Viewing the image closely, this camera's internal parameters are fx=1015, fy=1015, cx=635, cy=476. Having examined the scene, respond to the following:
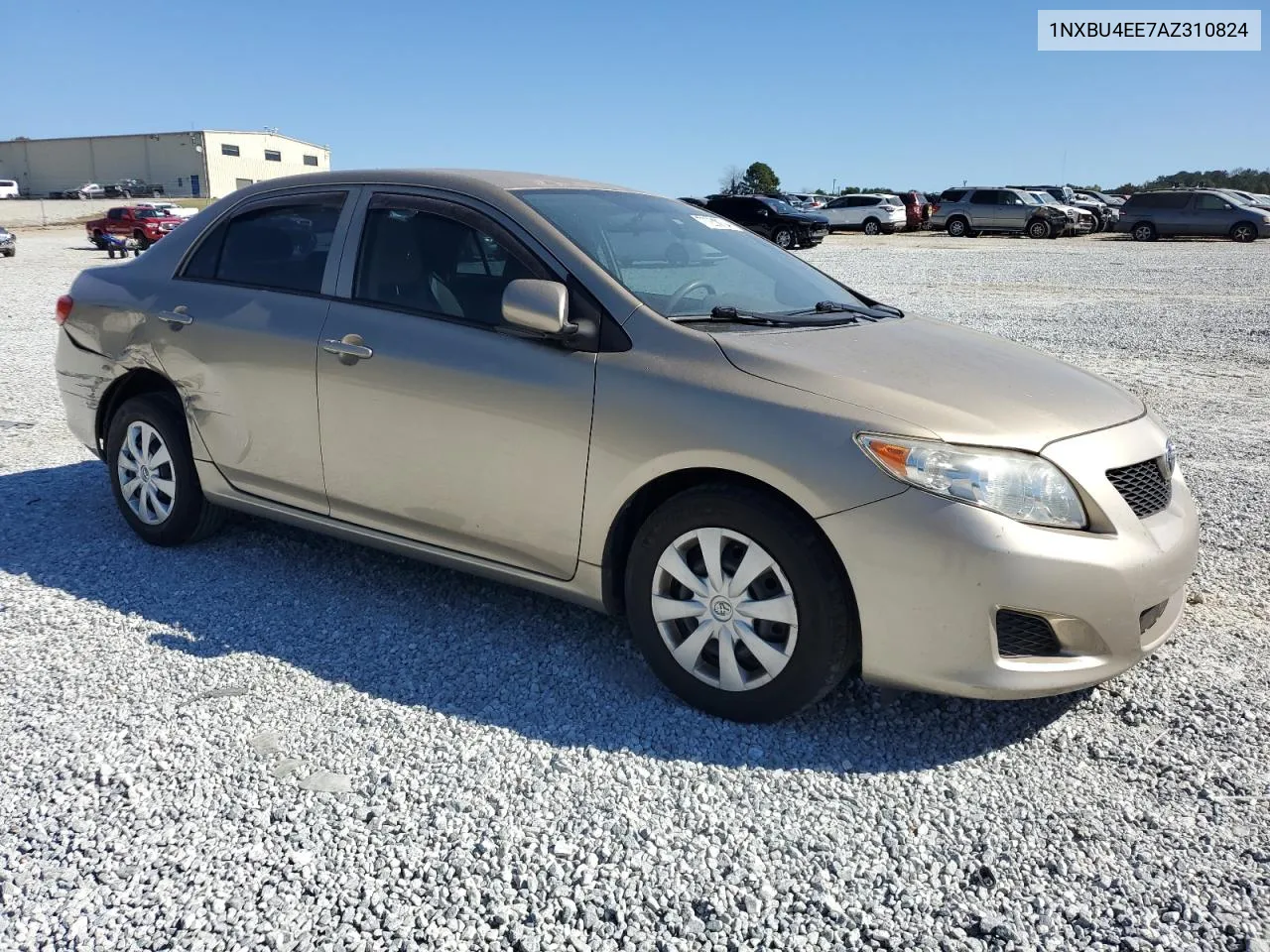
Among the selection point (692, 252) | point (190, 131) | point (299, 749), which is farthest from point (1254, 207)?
point (190, 131)

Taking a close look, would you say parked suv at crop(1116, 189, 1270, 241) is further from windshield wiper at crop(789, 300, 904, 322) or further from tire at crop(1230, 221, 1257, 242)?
windshield wiper at crop(789, 300, 904, 322)

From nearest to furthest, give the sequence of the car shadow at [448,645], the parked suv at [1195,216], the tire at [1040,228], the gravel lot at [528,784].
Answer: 1. the gravel lot at [528,784]
2. the car shadow at [448,645]
3. the parked suv at [1195,216]
4. the tire at [1040,228]

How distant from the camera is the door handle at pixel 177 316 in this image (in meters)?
Result: 4.49

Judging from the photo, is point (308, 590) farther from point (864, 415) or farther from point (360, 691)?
point (864, 415)

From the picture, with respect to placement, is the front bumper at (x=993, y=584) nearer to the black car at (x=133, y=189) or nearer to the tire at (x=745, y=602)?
the tire at (x=745, y=602)

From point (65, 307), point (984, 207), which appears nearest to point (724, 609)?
point (65, 307)

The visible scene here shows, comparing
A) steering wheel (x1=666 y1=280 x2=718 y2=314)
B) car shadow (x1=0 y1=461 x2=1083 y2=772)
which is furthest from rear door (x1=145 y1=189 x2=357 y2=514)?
steering wheel (x1=666 y1=280 x2=718 y2=314)

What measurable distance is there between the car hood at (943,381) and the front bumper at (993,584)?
18 centimetres

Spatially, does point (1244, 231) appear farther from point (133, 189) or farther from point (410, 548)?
point (133, 189)

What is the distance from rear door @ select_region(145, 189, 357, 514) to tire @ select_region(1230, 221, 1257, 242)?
3399 centimetres

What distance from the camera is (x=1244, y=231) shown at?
3125 centimetres

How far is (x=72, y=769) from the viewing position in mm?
2980

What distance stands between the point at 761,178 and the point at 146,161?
55.9m

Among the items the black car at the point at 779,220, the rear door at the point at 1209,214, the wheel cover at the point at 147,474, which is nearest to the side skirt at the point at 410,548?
the wheel cover at the point at 147,474
